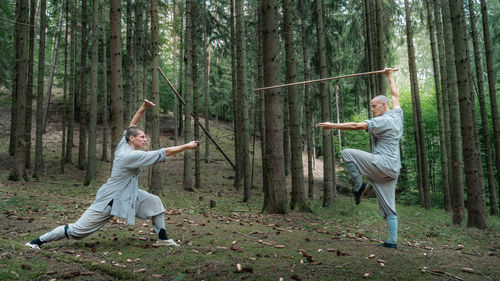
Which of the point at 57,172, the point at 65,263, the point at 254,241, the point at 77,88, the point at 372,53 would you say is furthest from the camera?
the point at 77,88

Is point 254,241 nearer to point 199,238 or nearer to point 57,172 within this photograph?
point 199,238

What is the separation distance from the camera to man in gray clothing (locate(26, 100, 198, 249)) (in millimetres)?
4633

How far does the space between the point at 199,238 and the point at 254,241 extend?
914 millimetres

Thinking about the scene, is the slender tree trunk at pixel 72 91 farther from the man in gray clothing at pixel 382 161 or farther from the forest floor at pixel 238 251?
the man in gray clothing at pixel 382 161

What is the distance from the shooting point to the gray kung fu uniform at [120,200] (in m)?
4.64

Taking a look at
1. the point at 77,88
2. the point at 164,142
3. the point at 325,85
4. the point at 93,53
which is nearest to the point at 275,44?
the point at 325,85

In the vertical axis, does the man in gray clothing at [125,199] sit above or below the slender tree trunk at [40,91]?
below

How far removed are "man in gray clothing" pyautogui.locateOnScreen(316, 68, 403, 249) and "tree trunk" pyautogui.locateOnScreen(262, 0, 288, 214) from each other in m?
3.22

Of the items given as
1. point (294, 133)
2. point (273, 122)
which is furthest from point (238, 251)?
point (294, 133)

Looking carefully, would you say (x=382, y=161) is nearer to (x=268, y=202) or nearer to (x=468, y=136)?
(x=268, y=202)

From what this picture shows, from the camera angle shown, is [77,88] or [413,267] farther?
[77,88]

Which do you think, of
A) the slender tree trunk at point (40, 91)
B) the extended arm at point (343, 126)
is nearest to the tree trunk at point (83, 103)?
the slender tree trunk at point (40, 91)

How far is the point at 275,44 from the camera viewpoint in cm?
848

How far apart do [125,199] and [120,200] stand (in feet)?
0.22
